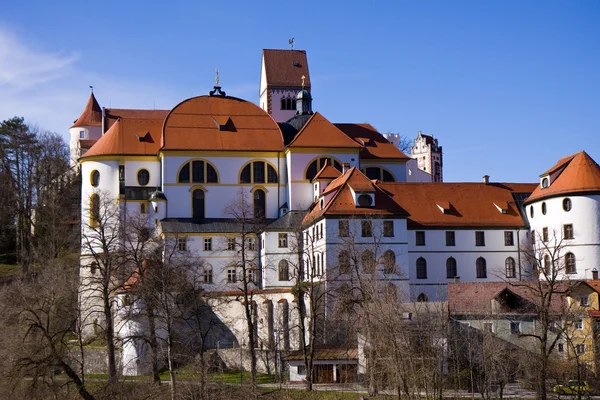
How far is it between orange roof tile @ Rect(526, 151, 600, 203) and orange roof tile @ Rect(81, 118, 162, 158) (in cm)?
2723

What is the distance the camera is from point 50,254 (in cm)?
7831

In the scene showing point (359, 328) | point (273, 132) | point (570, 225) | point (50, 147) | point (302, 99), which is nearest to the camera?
point (359, 328)

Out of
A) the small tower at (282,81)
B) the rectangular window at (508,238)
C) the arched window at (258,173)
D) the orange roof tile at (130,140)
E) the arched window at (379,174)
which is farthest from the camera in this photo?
the small tower at (282,81)

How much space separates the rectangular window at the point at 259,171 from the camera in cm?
7350

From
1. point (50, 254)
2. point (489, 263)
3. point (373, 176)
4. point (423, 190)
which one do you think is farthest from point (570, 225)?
point (50, 254)

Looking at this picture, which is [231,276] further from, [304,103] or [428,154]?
[428,154]

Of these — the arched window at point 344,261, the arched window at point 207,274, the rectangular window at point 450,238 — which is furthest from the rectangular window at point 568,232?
the arched window at point 207,274

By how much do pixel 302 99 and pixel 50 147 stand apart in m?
28.0

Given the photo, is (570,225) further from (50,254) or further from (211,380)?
(50,254)

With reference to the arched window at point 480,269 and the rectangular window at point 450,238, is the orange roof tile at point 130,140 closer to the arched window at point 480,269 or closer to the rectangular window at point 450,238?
the rectangular window at point 450,238

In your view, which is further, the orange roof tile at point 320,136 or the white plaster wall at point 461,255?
the orange roof tile at point 320,136

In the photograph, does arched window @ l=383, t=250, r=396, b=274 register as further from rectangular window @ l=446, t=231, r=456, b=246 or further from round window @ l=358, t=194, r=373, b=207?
rectangular window @ l=446, t=231, r=456, b=246

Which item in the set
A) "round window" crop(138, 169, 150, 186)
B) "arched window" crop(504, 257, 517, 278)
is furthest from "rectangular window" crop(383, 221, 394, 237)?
"round window" crop(138, 169, 150, 186)

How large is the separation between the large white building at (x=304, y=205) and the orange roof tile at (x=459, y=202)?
91mm
